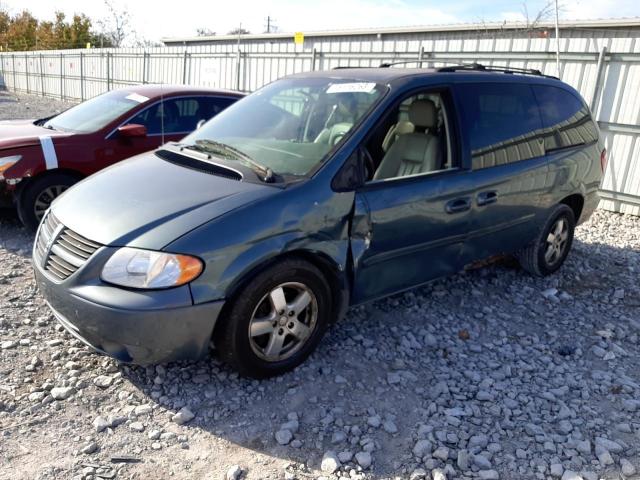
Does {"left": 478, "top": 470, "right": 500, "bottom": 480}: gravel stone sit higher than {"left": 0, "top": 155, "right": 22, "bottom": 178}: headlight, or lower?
lower

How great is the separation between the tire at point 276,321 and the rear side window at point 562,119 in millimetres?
2638

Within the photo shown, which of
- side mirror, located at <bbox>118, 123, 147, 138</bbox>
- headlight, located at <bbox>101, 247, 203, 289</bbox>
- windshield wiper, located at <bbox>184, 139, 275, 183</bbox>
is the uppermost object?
windshield wiper, located at <bbox>184, 139, 275, 183</bbox>

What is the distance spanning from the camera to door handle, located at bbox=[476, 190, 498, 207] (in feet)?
12.9

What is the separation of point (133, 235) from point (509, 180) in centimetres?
284

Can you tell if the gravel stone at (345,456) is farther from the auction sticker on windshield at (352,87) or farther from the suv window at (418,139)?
the auction sticker on windshield at (352,87)

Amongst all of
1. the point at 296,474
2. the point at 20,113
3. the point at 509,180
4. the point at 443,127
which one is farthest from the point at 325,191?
the point at 20,113

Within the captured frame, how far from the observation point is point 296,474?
8.28ft

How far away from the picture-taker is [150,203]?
2.99 m

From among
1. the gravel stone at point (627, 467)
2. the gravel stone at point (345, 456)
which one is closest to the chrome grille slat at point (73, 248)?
the gravel stone at point (345, 456)

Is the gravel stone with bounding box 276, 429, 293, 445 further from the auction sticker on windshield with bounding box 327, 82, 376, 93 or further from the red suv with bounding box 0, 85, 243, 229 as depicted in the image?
the red suv with bounding box 0, 85, 243, 229

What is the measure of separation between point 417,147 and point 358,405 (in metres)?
1.87

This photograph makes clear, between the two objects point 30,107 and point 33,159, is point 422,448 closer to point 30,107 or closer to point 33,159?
point 33,159

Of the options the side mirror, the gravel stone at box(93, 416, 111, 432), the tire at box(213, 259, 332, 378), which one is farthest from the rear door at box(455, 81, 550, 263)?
the side mirror

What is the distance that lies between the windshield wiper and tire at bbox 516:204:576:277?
2.81 m
